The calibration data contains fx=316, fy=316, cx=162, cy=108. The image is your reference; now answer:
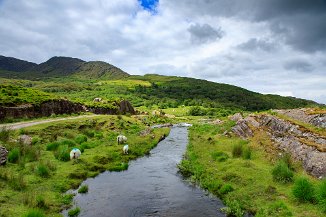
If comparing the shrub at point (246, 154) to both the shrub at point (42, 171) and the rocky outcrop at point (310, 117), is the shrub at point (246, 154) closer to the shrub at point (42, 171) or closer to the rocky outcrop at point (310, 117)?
the rocky outcrop at point (310, 117)

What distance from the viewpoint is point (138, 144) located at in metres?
56.9

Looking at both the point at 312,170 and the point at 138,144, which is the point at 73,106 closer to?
the point at 138,144

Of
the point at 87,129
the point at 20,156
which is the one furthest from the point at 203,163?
the point at 87,129

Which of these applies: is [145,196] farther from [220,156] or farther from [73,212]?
[220,156]

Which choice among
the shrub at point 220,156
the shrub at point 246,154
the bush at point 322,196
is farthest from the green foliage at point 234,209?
the shrub at point 220,156

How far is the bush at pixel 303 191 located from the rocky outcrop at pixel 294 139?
477 centimetres

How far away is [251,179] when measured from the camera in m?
30.7

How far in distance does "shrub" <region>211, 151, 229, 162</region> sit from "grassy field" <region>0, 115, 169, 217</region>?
11.9 metres

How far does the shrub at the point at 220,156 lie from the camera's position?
40.7 meters

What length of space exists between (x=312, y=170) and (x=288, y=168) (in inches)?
85.1

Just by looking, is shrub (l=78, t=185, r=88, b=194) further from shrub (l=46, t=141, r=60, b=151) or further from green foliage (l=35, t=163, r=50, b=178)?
shrub (l=46, t=141, r=60, b=151)

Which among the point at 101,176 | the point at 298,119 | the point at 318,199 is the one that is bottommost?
the point at 101,176

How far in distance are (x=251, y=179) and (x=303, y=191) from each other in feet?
23.4

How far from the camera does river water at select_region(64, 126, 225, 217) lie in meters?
25.1
